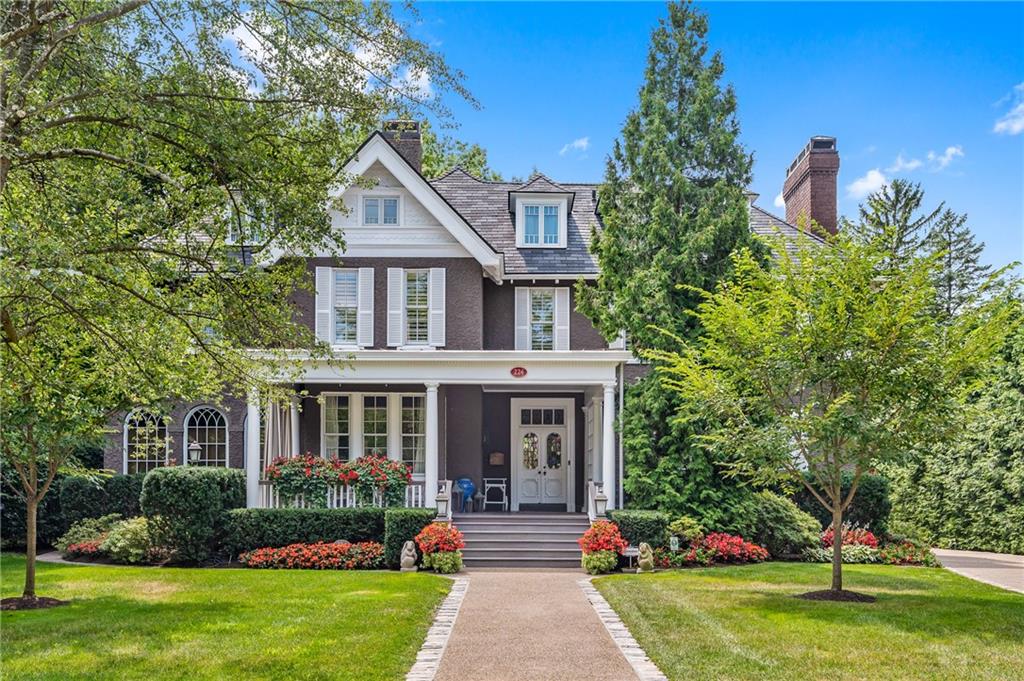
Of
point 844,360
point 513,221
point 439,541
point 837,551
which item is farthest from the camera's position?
point 513,221

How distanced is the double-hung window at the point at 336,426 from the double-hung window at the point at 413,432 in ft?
4.46

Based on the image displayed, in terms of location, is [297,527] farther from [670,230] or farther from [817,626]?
[817,626]

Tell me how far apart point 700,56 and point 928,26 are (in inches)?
304

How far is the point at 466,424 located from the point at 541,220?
224 inches

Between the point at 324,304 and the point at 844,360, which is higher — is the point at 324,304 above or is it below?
above

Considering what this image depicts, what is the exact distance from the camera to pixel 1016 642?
10.4 m

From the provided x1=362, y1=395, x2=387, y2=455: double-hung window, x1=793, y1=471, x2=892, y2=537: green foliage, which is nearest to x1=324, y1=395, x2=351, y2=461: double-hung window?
x1=362, y1=395, x2=387, y2=455: double-hung window

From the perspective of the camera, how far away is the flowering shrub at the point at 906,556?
18.5 metres

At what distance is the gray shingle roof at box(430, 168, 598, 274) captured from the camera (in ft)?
75.8

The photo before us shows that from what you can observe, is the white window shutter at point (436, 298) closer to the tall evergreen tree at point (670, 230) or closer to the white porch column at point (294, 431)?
the tall evergreen tree at point (670, 230)

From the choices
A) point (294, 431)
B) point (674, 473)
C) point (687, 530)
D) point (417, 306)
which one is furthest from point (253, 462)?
point (687, 530)

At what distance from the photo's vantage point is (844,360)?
13.0 metres

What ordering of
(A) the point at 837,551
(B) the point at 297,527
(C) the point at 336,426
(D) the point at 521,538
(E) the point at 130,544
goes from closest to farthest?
1. (A) the point at 837,551
2. (E) the point at 130,544
3. (B) the point at 297,527
4. (D) the point at 521,538
5. (C) the point at 336,426

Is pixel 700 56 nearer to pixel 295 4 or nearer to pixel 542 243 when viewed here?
pixel 542 243
